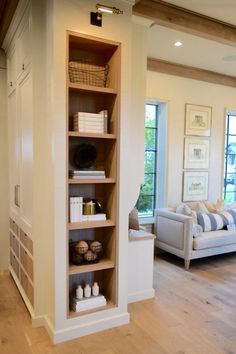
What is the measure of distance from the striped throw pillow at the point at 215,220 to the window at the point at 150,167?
866mm

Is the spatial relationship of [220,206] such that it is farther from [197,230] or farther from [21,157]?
[21,157]

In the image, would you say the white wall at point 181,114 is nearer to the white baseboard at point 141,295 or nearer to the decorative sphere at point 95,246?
the white baseboard at point 141,295

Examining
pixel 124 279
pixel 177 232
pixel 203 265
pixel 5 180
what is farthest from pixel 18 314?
pixel 203 265

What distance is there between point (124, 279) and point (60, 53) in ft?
6.31

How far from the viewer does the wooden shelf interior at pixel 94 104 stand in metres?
2.46

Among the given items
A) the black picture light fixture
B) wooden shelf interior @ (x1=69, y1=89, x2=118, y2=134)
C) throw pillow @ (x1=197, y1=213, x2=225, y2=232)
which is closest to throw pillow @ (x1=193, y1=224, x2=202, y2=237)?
throw pillow @ (x1=197, y1=213, x2=225, y2=232)

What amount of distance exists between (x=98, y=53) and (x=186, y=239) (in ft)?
8.31

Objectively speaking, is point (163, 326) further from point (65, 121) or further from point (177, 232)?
point (65, 121)

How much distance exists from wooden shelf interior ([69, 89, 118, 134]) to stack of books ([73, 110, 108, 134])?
0.09 m

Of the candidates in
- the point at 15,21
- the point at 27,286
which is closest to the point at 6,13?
the point at 15,21

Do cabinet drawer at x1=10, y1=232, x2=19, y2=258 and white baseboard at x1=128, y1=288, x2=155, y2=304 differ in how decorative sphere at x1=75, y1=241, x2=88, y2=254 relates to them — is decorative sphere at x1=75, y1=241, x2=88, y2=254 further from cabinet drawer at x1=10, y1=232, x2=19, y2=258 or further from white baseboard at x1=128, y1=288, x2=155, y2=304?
cabinet drawer at x1=10, y1=232, x2=19, y2=258

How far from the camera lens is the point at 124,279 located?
2521 millimetres

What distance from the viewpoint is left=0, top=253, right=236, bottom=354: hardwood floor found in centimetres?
218

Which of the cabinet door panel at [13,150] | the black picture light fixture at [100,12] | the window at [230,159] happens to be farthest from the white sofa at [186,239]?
the black picture light fixture at [100,12]
